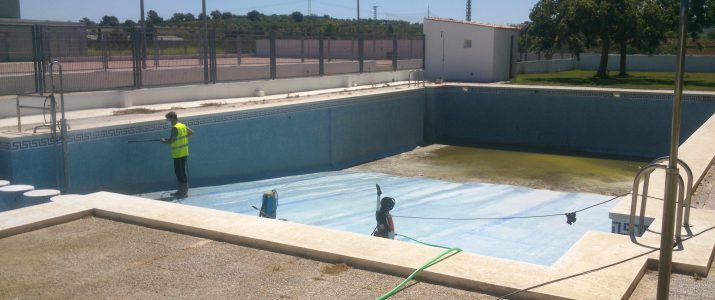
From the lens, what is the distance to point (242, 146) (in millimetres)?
14961

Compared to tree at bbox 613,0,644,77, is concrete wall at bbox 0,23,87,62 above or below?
below

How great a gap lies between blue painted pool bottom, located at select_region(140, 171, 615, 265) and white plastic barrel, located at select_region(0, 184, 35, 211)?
3.28 metres

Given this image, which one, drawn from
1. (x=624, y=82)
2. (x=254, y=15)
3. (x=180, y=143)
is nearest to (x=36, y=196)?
(x=180, y=143)

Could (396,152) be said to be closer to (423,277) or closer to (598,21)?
(598,21)

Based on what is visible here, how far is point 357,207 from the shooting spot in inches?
495

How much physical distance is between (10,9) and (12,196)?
20.5 metres

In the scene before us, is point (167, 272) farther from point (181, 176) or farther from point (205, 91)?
point (205, 91)

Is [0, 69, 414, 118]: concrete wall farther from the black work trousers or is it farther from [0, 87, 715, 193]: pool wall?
the black work trousers

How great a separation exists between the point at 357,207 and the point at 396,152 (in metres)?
7.94

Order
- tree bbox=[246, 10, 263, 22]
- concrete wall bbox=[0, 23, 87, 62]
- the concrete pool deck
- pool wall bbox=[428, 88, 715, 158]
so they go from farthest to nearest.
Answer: tree bbox=[246, 10, 263, 22] → pool wall bbox=[428, 88, 715, 158] → concrete wall bbox=[0, 23, 87, 62] → the concrete pool deck

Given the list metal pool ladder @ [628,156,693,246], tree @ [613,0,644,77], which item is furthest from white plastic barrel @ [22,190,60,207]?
tree @ [613,0,644,77]

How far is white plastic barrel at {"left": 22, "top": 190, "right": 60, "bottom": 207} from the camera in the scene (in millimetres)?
9078

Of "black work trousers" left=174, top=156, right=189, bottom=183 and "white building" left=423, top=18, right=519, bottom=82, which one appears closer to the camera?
"black work trousers" left=174, top=156, right=189, bottom=183

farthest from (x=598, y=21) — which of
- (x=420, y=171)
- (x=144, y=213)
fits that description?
(x=144, y=213)
